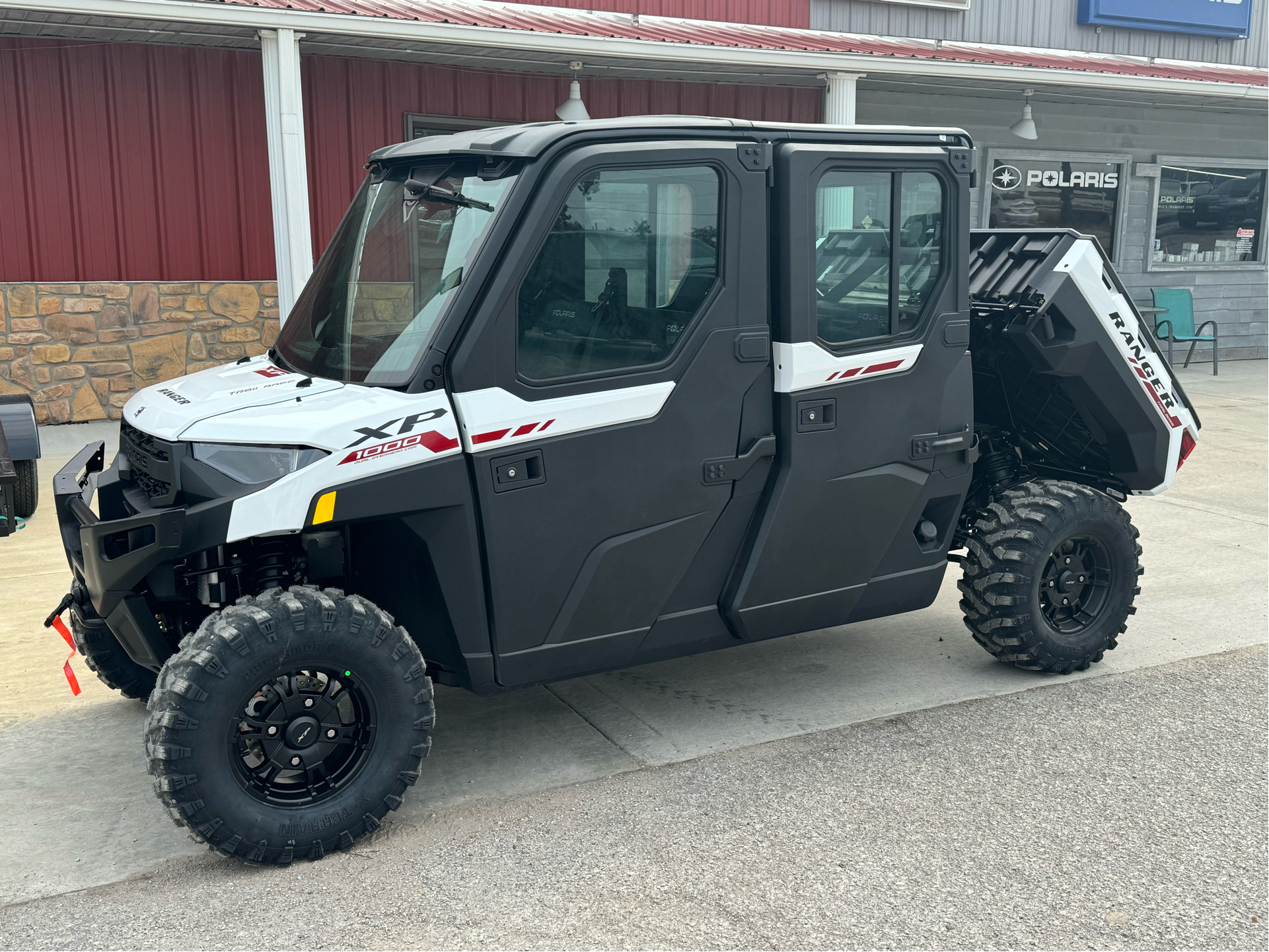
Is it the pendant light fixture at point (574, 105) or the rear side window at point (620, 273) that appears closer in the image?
the rear side window at point (620, 273)

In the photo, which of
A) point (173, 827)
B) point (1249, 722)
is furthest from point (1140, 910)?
point (173, 827)

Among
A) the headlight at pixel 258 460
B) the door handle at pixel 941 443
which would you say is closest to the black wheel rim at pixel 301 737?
the headlight at pixel 258 460

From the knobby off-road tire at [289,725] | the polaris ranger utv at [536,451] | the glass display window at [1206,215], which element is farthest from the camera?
the glass display window at [1206,215]

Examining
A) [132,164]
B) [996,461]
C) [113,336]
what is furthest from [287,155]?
[996,461]

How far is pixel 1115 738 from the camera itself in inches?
175

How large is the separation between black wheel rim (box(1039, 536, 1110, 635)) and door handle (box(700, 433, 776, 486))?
5.19ft

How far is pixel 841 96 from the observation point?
11.8 metres

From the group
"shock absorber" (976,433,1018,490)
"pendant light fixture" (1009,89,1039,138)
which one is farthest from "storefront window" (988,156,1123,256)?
"shock absorber" (976,433,1018,490)

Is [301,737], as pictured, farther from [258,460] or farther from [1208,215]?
[1208,215]

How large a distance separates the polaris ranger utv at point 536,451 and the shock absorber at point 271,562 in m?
0.01

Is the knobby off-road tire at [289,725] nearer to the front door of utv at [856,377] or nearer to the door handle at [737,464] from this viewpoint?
the door handle at [737,464]

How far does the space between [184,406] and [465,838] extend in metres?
1.64

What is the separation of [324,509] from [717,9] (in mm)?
10451

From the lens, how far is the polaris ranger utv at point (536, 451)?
3.50 metres
